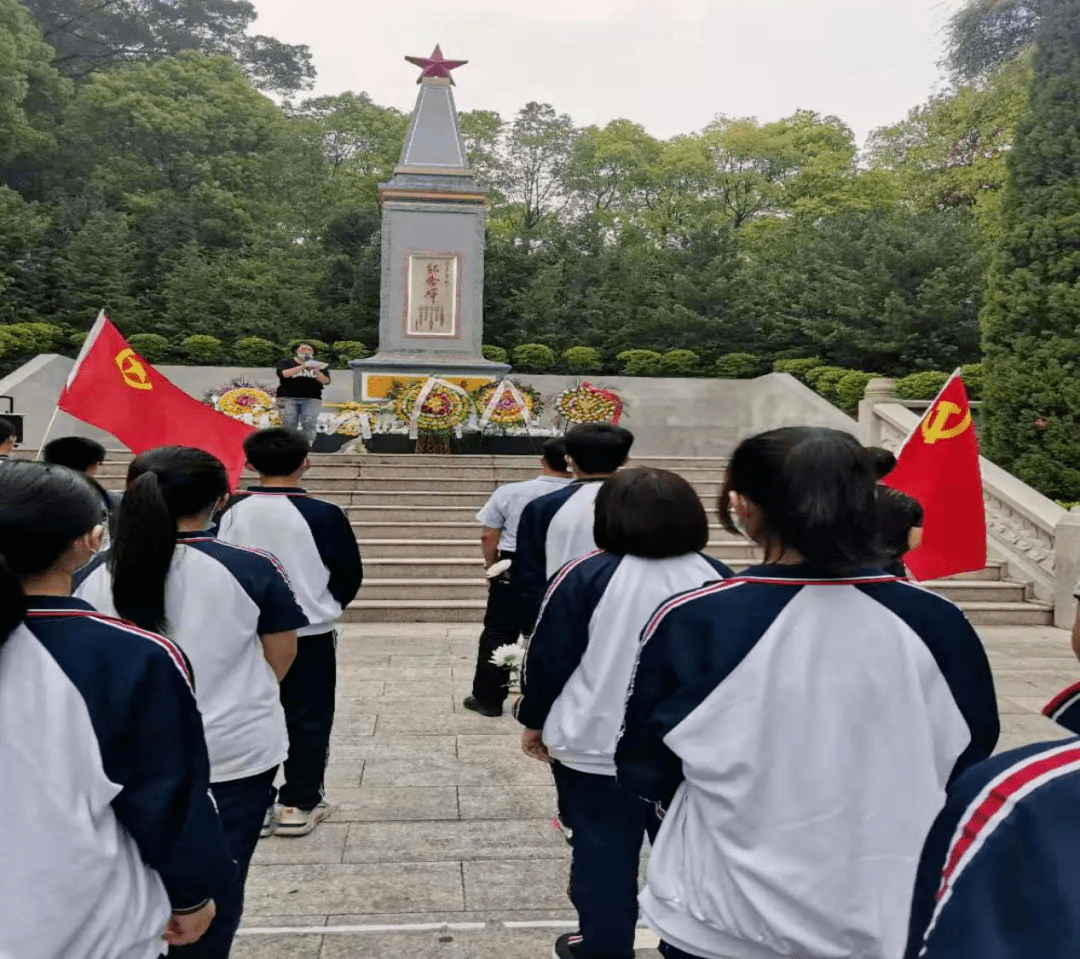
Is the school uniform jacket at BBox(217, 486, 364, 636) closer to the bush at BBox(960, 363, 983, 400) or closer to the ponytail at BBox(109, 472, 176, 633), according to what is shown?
the ponytail at BBox(109, 472, 176, 633)

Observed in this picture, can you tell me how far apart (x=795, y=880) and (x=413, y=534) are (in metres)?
10.6

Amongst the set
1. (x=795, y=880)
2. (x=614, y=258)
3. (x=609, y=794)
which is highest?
(x=614, y=258)

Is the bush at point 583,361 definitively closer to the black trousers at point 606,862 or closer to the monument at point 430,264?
the monument at point 430,264

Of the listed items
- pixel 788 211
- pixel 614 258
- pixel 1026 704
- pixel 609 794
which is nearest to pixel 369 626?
pixel 1026 704

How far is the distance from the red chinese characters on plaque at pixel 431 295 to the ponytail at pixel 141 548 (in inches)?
712

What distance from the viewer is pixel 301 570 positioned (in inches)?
174

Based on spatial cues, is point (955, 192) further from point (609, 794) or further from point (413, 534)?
point (609, 794)

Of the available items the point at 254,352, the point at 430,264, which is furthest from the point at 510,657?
the point at 254,352

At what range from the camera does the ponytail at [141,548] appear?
277 cm

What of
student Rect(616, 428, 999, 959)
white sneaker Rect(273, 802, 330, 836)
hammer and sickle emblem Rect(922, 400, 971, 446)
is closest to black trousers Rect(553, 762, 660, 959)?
student Rect(616, 428, 999, 959)

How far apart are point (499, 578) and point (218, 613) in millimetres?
3386

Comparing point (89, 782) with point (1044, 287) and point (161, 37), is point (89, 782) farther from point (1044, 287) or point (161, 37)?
point (161, 37)

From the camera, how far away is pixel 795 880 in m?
1.97

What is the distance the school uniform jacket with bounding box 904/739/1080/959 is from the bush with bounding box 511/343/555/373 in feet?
84.1
